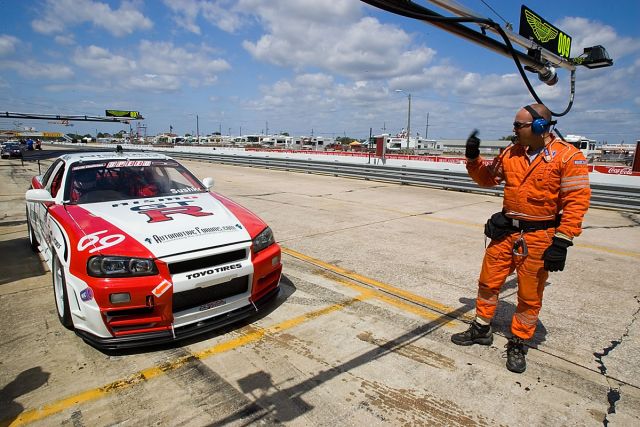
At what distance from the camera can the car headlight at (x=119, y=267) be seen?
9.01 ft

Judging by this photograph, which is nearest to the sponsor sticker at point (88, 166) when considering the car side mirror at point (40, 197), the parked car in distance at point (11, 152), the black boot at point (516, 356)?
the car side mirror at point (40, 197)

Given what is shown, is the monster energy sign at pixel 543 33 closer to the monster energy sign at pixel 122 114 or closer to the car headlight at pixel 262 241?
the car headlight at pixel 262 241

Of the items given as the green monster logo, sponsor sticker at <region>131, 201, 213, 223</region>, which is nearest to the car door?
sponsor sticker at <region>131, 201, 213, 223</region>

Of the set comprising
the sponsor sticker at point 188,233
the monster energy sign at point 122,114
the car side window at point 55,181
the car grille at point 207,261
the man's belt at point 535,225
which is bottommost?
the car grille at point 207,261

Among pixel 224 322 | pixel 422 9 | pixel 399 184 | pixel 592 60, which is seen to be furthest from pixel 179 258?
pixel 399 184

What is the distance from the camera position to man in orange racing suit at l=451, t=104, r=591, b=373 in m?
2.65

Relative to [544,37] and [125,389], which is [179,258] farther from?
[544,37]

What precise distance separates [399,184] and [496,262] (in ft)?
40.1

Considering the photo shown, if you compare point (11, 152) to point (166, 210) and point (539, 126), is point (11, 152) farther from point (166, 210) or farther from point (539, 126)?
point (539, 126)

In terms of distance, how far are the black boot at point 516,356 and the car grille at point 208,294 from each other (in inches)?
84.4

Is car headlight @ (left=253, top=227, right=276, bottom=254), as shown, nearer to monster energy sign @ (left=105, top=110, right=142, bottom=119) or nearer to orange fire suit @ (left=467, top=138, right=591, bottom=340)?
orange fire suit @ (left=467, top=138, right=591, bottom=340)

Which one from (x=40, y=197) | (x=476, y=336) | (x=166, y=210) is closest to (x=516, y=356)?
(x=476, y=336)

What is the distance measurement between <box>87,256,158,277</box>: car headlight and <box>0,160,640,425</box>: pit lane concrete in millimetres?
691

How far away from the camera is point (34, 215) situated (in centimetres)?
490
